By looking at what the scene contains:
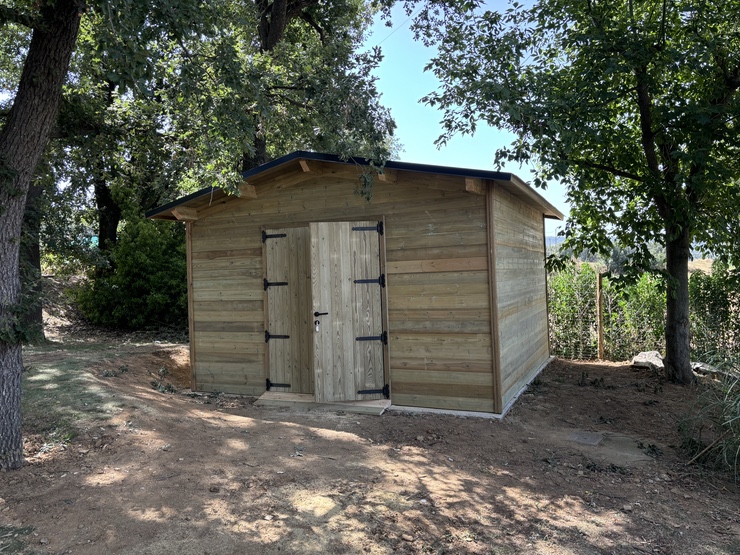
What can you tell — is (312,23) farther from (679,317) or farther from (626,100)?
(679,317)

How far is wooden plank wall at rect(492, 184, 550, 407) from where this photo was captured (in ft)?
19.5

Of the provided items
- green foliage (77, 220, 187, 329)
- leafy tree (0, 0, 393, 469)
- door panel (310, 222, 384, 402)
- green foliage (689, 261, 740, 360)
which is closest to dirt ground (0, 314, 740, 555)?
door panel (310, 222, 384, 402)

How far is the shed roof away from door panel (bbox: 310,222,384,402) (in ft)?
2.43

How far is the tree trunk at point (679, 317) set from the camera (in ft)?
25.2

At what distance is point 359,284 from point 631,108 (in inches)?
208

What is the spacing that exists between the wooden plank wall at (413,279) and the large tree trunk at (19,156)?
2975mm

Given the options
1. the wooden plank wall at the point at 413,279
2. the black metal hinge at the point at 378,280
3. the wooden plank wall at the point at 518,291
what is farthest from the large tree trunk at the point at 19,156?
the wooden plank wall at the point at 518,291

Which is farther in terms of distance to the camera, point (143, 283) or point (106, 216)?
point (106, 216)

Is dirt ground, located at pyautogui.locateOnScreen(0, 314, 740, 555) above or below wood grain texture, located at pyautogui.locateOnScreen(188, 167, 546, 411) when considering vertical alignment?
below

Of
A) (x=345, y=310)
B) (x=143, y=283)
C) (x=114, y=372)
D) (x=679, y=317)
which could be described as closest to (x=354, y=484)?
(x=345, y=310)

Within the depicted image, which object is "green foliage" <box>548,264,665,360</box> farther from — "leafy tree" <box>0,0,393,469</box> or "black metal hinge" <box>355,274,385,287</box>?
"leafy tree" <box>0,0,393,469</box>

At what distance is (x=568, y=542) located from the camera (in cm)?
306

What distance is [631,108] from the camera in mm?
7867

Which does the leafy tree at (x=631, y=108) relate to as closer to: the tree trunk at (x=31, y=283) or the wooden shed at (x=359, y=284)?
the wooden shed at (x=359, y=284)
